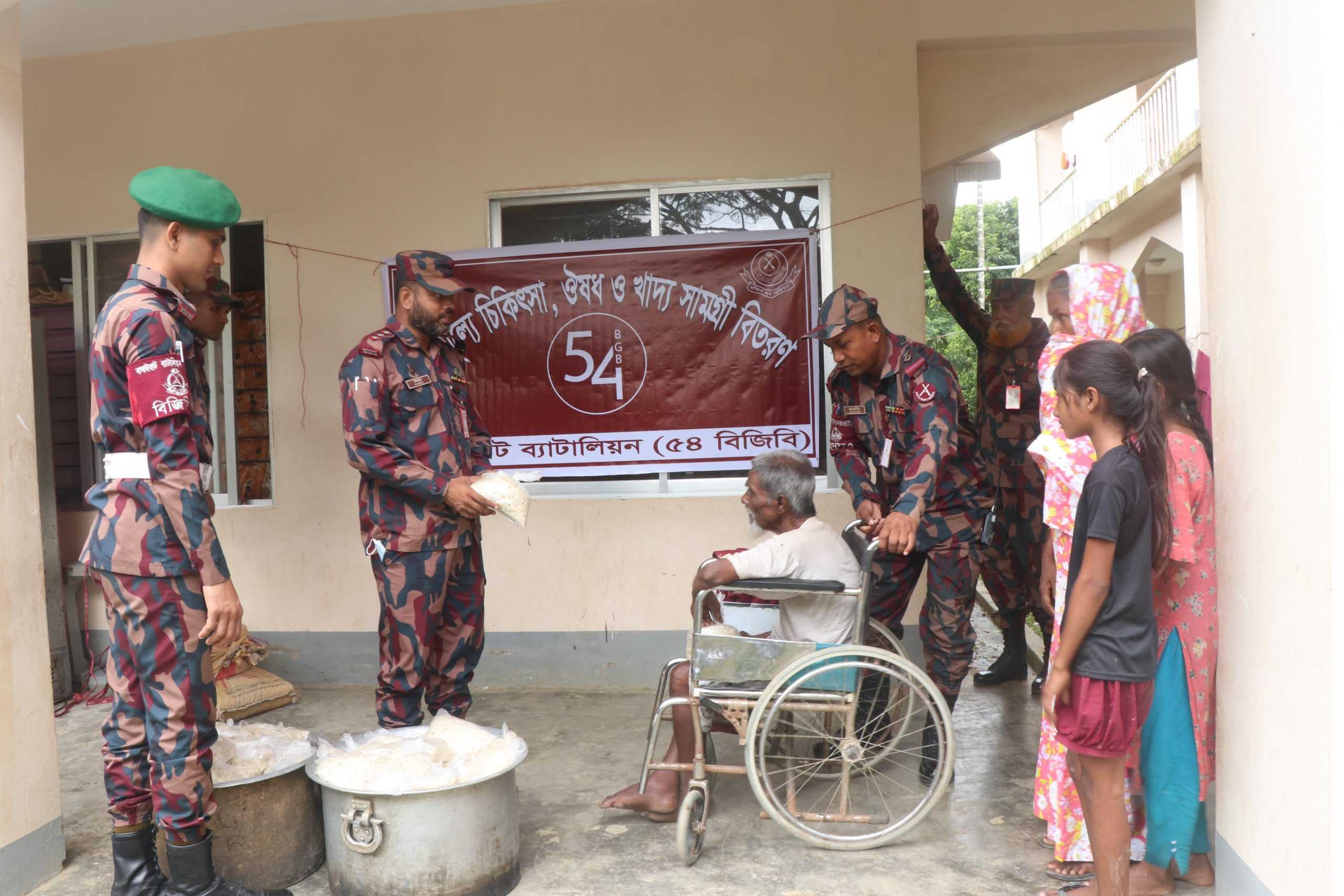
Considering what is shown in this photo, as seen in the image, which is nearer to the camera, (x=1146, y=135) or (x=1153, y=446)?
(x=1153, y=446)

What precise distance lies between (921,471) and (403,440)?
1.85m

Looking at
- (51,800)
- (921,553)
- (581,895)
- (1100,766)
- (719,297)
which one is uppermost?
(719,297)

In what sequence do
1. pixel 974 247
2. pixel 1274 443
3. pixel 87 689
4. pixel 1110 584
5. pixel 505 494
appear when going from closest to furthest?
pixel 1274 443, pixel 1110 584, pixel 505 494, pixel 87 689, pixel 974 247

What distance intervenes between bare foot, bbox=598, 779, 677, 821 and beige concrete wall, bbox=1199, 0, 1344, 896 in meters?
1.59

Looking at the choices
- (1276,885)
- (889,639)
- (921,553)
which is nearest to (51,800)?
(889,639)

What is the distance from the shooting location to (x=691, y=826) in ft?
9.83

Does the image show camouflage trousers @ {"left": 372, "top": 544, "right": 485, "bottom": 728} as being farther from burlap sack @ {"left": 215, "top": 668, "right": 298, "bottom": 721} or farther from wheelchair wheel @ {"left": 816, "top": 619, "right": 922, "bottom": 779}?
burlap sack @ {"left": 215, "top": 668, "right": 298, "bottom": 721}

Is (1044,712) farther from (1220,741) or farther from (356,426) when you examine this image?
(356,426)

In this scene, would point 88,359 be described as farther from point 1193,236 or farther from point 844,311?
point 1193,236

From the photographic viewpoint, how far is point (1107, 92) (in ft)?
16.3

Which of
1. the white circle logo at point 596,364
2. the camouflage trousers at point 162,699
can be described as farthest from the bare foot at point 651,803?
the white circle logo at point 596,364

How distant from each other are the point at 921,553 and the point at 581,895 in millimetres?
1731

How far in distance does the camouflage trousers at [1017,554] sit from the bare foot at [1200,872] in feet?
5.80

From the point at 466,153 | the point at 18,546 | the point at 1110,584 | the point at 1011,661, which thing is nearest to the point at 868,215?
the point at 466,153
